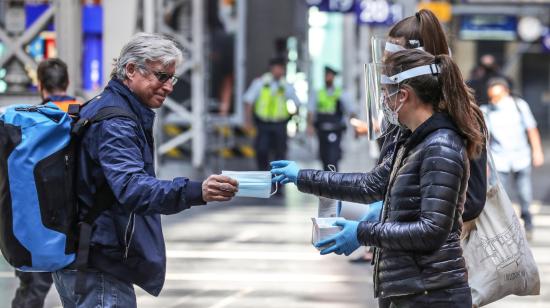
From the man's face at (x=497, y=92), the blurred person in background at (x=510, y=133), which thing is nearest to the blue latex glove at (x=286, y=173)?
the blurred person in background at (x=510, y=133)

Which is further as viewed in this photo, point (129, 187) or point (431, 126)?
point (129, 187)

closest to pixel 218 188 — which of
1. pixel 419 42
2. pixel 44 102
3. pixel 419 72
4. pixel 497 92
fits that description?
pixel 419 72

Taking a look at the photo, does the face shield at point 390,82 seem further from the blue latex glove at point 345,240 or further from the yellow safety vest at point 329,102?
the yellow safety vest at point 329,102

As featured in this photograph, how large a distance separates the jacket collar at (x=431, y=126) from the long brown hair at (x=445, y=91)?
2 centimetres

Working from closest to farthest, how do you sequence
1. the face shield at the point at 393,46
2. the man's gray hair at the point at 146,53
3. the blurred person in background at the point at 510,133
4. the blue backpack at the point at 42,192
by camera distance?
the blue backpack at the point at 42,192 < the man's gray hair at the point at 146,53 < the face shield at the point at 393,46 < the blurred person in background at the point at 510,133

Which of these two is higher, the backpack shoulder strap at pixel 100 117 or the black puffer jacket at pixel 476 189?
the backpack shoulder strap at pixel 100 117

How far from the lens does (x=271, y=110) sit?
15.8 m

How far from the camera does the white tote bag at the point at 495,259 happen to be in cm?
469

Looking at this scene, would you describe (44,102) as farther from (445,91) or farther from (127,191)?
(445,91)

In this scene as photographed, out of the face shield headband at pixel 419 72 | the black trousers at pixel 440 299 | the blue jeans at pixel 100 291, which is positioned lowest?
the blue jeans at pixel 100 291

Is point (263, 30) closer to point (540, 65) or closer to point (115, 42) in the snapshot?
point (115, 42)

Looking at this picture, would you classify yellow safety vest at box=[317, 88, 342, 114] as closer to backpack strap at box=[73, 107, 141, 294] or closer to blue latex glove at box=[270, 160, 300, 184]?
blue latex glove at box=[270, 160, 300, 184]

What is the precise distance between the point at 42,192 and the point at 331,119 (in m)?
11.9

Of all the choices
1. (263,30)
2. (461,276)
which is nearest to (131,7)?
(461,276)
